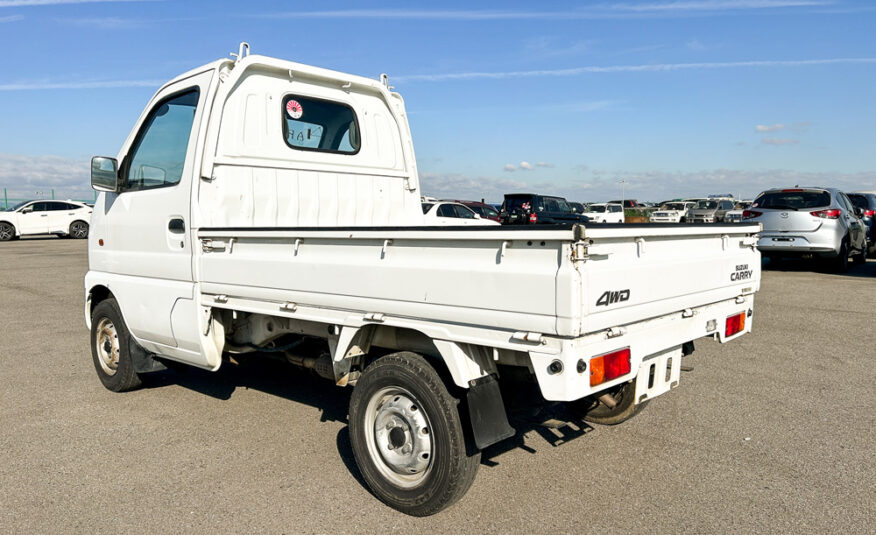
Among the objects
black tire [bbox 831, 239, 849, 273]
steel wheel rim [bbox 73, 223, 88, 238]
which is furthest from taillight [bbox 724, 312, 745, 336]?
steel wheel rim [bbox 73, 223, 88, 238]

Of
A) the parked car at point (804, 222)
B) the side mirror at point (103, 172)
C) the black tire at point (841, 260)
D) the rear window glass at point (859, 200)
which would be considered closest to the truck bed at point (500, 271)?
the side mirror at point (103, 172)

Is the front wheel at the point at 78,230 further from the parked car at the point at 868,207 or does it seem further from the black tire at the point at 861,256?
the parked car at the point at 868,207

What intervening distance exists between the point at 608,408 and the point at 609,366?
4.70 ft

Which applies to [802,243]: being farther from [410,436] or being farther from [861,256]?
[410,436]

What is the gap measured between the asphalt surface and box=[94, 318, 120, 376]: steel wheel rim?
0.24 meters

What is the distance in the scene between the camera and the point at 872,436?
4.58m

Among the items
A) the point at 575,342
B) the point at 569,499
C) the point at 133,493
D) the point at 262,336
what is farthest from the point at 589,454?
the point at 133,493

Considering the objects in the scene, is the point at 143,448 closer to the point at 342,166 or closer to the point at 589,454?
the point at 342,166

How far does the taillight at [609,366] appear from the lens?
118 inches

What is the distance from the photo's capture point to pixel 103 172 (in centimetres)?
527

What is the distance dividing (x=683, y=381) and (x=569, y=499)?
2.75 meters

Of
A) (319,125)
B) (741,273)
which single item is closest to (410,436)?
(741,273)

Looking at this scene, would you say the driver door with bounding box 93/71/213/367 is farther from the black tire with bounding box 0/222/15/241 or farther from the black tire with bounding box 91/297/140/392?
the black tire with bounding box 0/222/15/241

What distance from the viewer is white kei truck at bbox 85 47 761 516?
3.01 m
